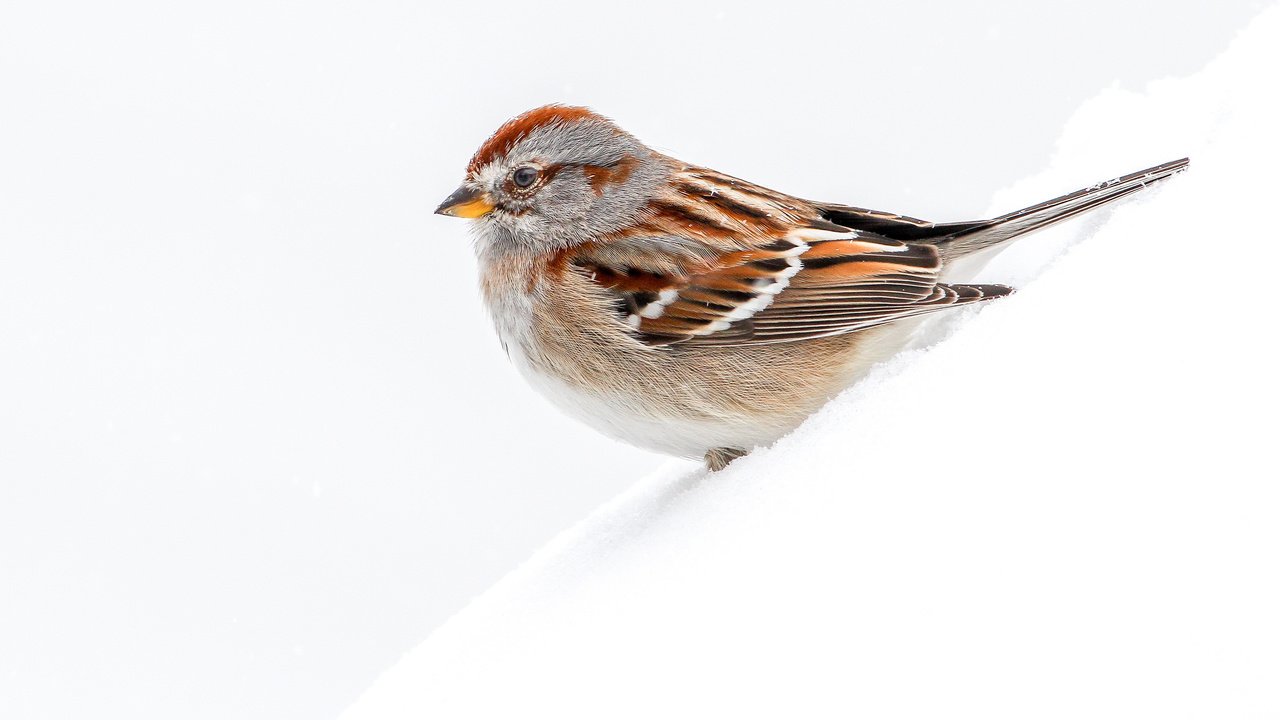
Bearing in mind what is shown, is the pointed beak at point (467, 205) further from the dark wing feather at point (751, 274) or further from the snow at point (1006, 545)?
the snow at point (1006, 545)

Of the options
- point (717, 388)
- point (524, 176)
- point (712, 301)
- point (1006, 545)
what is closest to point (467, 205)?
point (524, 176)

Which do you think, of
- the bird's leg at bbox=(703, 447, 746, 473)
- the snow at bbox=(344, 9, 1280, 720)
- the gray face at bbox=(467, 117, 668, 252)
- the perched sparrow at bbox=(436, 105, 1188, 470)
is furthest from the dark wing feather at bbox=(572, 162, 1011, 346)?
the snow at bbox=(344, 9, 1280, 720)

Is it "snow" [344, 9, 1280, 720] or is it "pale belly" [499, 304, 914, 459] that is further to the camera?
"pale belly" [499, 304, 914, 459]

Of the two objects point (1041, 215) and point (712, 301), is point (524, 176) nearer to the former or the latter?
point (712, 301)

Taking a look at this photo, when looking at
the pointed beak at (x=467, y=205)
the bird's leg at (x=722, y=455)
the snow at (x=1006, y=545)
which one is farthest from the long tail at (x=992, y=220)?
the pointed beak at (x=467, y=205)

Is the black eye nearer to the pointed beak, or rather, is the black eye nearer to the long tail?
the pointed beak

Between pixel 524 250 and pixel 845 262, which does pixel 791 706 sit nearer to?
pixel 845 262
